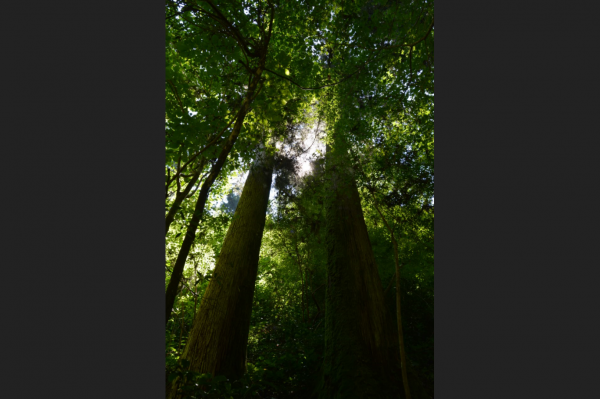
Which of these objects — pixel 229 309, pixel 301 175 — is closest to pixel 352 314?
pixel 229 309

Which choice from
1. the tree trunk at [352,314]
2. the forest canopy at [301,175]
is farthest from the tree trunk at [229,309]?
the tree trunk at [352,314]

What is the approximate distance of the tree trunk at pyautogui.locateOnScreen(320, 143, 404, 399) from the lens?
2.47m

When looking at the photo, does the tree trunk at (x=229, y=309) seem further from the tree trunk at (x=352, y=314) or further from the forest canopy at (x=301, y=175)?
the tree trunk at (x=352, y=314)

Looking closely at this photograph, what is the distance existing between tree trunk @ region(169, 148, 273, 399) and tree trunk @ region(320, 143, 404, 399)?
1.04 meters

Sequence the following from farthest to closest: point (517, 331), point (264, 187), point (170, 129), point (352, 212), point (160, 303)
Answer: point (264, 187), point (352, 212), point (170, 129), point (160, 303), point (517, 331)

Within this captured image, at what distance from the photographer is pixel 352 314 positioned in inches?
119

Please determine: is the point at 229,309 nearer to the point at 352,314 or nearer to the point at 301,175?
the point at 352,314

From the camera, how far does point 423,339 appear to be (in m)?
5.38

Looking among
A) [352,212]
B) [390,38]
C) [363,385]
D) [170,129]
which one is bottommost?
[363,385]

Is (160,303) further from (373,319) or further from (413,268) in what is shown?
(413,268)

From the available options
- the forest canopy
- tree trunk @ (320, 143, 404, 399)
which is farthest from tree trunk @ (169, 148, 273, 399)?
tree trunk @ (320, 143, 404, 399)

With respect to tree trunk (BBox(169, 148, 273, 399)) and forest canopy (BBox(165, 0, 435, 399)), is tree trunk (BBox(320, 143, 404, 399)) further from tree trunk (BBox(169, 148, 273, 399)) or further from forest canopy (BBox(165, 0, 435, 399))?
tree trunk (BBox(169, 148, 273, 399))

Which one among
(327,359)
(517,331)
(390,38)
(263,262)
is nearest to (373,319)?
(327,359)

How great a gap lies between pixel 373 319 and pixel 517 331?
96.0 inches
